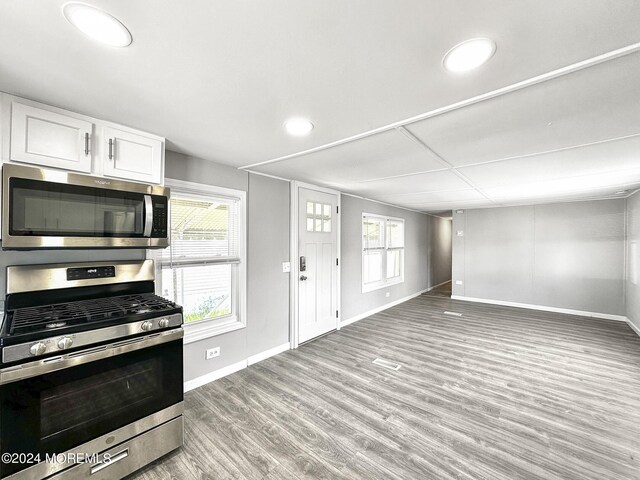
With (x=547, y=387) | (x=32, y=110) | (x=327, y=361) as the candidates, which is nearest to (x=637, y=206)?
(x=547, y=387)

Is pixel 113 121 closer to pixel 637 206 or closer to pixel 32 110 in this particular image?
pixel 32 110

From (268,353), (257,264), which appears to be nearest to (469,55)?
(257,264)

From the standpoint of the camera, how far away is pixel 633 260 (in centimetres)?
459

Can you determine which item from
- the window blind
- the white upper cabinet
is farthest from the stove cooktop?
the white upper cabinet

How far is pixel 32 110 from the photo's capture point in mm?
1673

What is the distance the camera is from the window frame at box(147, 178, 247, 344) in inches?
105

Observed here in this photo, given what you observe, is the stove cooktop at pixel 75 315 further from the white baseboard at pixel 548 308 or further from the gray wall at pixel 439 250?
the gray wall at pixel 439 250

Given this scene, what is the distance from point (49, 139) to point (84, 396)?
63.7 inches

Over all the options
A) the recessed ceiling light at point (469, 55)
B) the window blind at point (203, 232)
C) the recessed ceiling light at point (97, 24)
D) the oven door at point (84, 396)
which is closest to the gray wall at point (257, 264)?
the window blind at point (203, 232)

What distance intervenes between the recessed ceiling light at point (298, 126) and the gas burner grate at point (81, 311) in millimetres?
1587

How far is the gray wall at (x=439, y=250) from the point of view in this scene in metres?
8.38

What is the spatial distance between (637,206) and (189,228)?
680cm

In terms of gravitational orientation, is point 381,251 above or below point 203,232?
below

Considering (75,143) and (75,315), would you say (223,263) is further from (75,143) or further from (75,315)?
(75,143)
